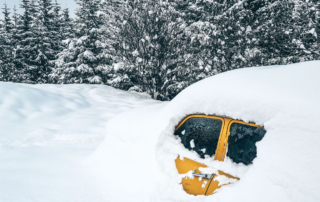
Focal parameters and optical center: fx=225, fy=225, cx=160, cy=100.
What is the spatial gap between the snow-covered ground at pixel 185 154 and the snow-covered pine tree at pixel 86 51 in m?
13.8

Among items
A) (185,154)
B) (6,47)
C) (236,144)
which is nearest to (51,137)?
(185,154)

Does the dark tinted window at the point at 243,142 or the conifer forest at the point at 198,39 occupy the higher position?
the conifer forest at the point at 198,39

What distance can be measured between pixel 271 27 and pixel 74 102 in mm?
11686

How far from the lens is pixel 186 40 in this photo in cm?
1464

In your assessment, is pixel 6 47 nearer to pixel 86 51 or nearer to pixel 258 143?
pixel 86 51

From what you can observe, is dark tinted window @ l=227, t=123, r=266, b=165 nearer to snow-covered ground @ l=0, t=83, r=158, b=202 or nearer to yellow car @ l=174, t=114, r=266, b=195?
yellow car @ l=174, t=114, r=266, b=195

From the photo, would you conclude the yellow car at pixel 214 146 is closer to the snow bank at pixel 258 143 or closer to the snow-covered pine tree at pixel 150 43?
the snow bank at pixel 258 143

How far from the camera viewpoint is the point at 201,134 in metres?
2.40

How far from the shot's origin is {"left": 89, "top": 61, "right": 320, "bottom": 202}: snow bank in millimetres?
1747

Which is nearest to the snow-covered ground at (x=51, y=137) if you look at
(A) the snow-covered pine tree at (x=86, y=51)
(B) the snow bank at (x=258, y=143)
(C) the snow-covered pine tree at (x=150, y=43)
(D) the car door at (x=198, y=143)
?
(B) the snow bank at (x=258, y=143)

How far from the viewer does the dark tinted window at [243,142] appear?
2.04m

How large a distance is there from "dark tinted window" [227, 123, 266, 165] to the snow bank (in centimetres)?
7

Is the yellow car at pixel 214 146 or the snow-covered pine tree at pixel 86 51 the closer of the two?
the yellow car at pixel 214 146

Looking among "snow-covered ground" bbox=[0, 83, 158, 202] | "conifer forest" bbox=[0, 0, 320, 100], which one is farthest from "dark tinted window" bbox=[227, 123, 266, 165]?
"conifer forest" bbox=[0, 0, 320, 100]
